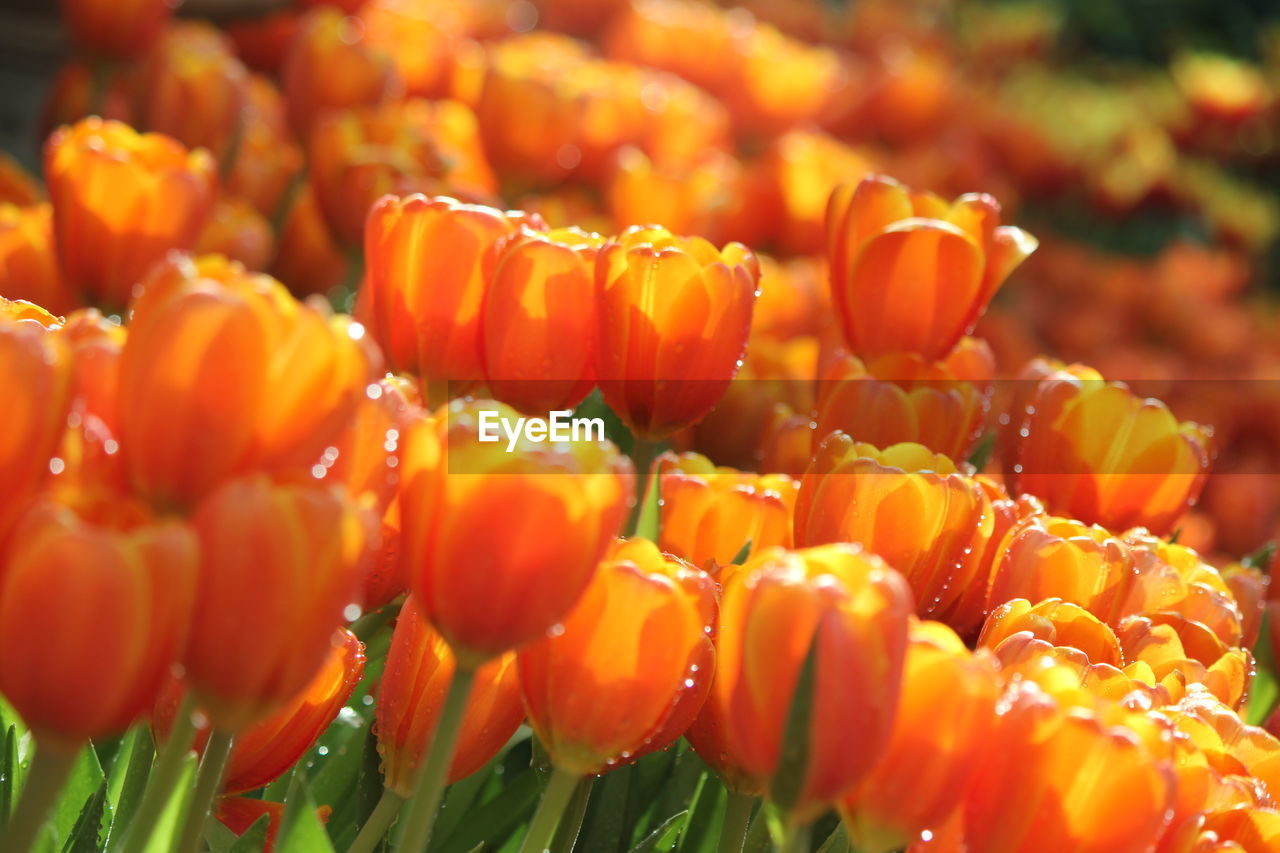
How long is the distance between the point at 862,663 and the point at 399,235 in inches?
14.3

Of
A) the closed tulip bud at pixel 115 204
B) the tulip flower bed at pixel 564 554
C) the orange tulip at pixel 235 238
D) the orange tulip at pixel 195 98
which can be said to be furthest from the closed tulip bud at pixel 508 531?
the orange tulip at pixel 195 98

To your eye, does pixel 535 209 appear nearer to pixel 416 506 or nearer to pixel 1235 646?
pixel 1235 646

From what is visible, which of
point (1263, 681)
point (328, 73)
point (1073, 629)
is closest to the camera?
point (1073, 629)

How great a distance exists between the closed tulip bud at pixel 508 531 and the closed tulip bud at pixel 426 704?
110 mm

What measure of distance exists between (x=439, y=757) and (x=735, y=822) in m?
0.18

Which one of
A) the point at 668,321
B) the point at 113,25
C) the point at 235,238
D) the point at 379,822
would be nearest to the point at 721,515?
the point at 668,321

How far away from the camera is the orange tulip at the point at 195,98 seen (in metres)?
1.51

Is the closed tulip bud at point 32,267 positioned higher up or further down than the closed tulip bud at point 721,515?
further down

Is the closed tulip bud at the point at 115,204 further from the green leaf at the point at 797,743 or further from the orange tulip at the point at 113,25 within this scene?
the green leaf at the point at 797,743

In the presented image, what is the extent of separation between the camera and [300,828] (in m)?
0.54

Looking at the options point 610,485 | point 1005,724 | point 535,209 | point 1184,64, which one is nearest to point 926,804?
point 1005,724

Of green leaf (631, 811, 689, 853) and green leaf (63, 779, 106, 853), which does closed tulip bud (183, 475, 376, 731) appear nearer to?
green leaf (63, 779, 106, 853)

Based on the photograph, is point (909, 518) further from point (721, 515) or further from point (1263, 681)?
point (1263, 681)

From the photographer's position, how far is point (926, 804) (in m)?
0.47
